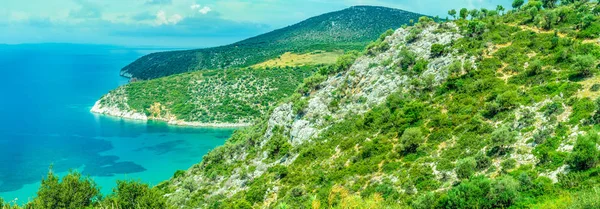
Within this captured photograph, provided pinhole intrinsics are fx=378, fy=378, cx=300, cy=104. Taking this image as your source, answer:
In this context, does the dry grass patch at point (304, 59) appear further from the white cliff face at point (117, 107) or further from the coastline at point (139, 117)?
the white cliff face at point (117, 107)

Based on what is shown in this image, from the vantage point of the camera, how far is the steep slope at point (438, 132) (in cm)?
1792

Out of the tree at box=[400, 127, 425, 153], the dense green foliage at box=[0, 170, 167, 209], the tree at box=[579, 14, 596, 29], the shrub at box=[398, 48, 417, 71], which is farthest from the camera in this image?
the shrub at box=[398, 48, 417, 71]

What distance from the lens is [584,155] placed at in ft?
52.7

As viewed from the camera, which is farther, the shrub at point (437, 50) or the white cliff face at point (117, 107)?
the white cliff face at point (117, 107)

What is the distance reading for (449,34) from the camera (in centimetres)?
4316

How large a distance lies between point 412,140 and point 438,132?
2.12m

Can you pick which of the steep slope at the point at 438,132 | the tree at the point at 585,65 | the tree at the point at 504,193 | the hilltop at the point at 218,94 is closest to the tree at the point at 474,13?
the steep slope at the point at 438,132

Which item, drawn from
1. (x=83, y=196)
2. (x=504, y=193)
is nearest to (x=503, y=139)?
(x=504, y=193)

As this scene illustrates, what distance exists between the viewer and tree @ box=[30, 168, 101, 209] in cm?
2780

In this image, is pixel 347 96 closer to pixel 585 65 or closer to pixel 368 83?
pixel 368 83

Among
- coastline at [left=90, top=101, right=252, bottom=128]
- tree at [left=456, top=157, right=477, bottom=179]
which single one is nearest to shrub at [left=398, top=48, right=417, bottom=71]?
tree at [left=456, top=157, right=477, bottom=179]

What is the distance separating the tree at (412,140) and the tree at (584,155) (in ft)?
35.9

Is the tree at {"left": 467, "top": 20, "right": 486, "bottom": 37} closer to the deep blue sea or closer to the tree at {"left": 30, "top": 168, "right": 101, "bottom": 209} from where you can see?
the tree at {"left": 30, "top": 168, "right": 101, "bottom": 209}

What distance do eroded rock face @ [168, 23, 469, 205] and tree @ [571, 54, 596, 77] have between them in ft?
39.3
